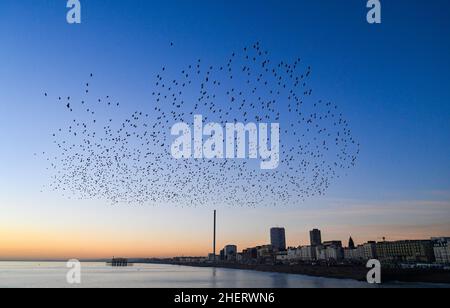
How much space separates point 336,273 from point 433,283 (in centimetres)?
4105

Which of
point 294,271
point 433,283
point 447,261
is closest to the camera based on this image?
point 433,283

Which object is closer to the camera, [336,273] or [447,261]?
[336,273]

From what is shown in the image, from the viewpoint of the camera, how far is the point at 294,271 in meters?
169

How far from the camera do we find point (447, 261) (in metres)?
193
